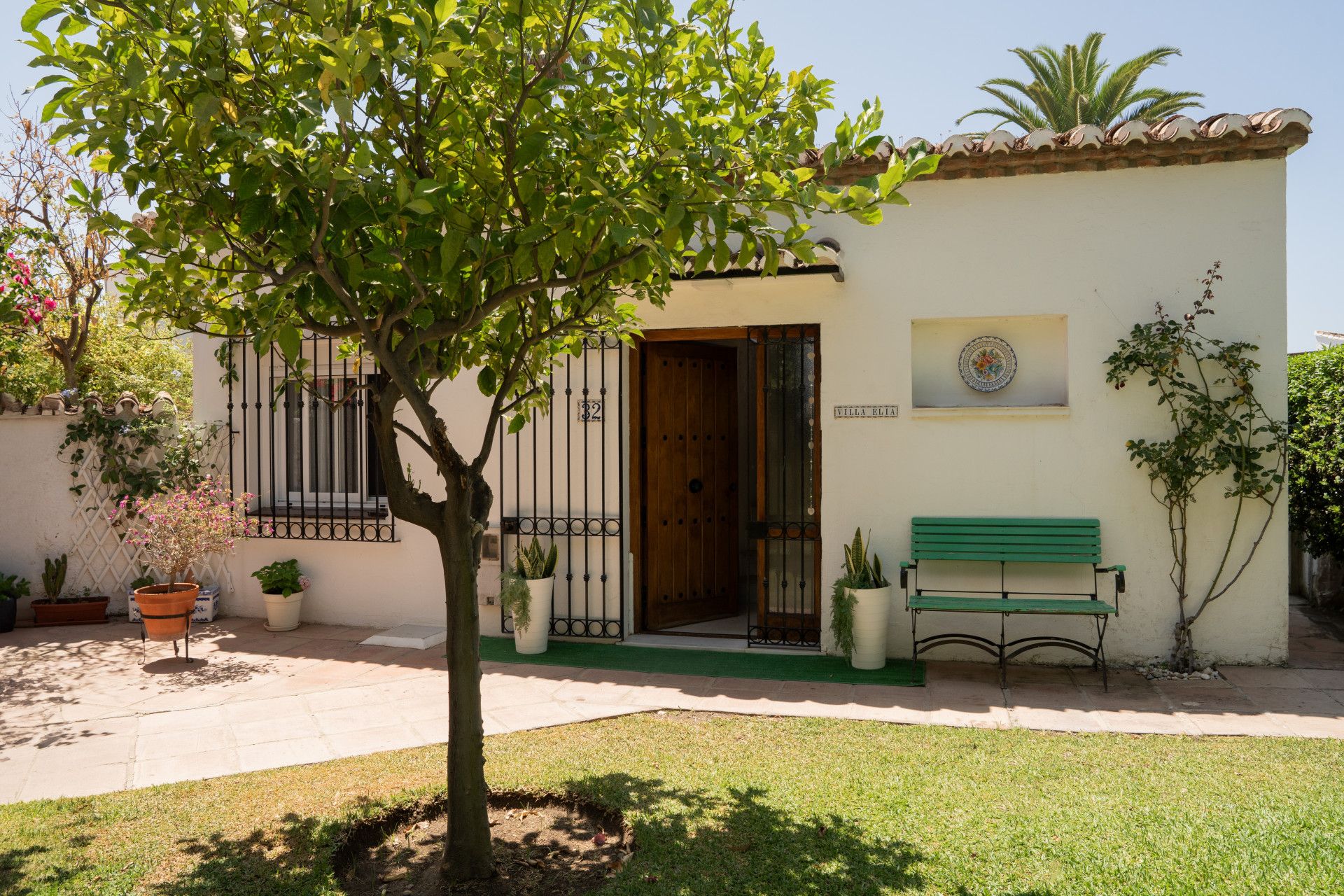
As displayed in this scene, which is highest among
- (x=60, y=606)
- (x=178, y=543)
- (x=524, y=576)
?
(x=178, y=543)

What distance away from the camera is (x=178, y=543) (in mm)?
7016

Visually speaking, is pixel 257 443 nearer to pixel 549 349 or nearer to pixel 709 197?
pixel 549 349

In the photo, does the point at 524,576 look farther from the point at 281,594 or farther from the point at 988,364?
the point at 988,364

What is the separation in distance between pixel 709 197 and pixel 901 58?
264 inches

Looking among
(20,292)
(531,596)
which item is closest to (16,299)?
(20,292)

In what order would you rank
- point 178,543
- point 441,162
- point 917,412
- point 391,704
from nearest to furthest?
point 441,162, point 391,704, point 917,412, point 178,543

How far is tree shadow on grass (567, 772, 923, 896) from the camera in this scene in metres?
3.19

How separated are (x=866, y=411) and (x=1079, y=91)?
11.3 meters

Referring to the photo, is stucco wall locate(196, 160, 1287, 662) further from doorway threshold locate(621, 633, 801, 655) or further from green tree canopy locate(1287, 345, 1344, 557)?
green tree canopy locate(1287, 345, 1344, 557)

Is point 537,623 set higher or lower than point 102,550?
lower

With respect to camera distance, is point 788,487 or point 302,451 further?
point 302,451

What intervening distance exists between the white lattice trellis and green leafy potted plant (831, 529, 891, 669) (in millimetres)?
5684

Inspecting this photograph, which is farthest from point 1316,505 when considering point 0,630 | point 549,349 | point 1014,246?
point 0,630

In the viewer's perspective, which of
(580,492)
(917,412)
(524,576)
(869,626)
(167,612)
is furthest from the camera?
(580,492)
